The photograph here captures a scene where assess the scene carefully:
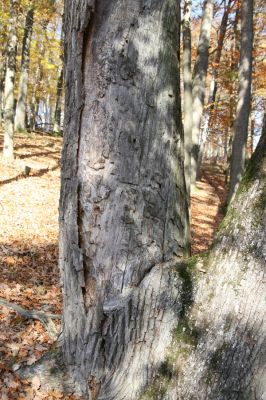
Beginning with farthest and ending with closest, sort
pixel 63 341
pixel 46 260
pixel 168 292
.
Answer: pixel 46 260
pixel 63 341
pixel 168 292

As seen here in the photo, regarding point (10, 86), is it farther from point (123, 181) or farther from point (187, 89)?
point (123, 181)

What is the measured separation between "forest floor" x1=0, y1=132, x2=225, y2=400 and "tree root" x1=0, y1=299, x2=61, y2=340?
0.05 metres

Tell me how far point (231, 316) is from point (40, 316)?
2.46 m

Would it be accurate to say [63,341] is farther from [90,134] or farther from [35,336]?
[90,134]

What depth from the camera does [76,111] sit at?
2.38 meters

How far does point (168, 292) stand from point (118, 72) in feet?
4.44

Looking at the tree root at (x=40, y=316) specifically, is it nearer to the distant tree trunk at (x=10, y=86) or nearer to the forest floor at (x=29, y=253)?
the forest floor at (x=29, y=253)

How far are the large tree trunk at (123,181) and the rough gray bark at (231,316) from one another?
0.47ft

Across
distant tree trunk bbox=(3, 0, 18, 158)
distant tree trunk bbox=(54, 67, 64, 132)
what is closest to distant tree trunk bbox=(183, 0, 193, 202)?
distant tree trunk bbox=(3, 0, 18, 158)

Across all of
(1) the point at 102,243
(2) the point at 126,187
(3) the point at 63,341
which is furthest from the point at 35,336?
(2) the point at 126,187

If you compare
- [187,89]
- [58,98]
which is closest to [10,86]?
[187,89]

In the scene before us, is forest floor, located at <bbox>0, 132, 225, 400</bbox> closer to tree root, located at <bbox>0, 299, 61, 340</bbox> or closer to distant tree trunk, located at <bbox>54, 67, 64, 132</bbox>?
tree root, located at <bbox>0, 299, 61, 340</bbox>

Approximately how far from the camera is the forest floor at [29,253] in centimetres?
326

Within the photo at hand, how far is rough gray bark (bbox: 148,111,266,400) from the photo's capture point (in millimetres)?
1937
